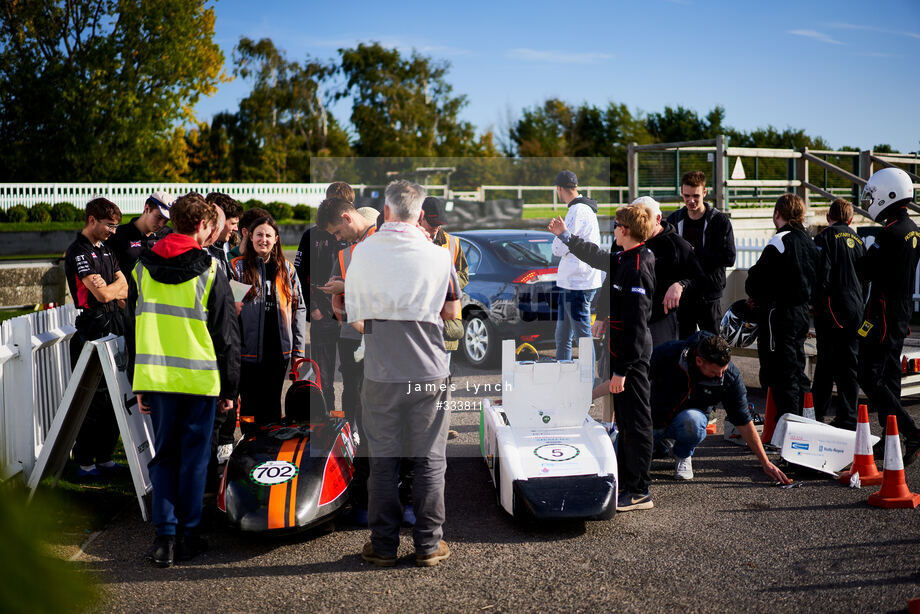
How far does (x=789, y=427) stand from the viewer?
552 centimetres

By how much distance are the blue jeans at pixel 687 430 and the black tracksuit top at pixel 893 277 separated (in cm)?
159

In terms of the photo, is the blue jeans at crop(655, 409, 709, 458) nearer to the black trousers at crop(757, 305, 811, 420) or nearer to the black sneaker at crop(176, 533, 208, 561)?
the black trousers at crop(757, 305, 811, 420)

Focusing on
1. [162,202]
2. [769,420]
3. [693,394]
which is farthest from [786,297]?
[162,202]

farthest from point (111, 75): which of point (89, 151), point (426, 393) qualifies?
point (426, 393)

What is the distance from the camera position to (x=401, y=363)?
164 inches

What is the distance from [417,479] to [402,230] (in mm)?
1304

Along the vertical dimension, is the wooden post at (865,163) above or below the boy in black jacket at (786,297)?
above

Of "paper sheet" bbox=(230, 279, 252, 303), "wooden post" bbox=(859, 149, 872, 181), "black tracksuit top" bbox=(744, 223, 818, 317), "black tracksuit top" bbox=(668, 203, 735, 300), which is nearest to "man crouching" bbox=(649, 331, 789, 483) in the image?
"black tracksuit top" bbox=(744, 223, 818, 317)

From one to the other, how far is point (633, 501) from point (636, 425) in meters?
0.47

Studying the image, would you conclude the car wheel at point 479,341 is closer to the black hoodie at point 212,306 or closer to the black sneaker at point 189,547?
the black hoodie at point 212,306

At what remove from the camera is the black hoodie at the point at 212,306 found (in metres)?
4.21

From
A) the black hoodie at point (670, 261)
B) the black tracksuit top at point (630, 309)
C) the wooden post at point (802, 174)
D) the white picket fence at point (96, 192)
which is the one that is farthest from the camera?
the white picket fence at point (96, 192)

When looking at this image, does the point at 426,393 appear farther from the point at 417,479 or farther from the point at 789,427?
the point at 789,427

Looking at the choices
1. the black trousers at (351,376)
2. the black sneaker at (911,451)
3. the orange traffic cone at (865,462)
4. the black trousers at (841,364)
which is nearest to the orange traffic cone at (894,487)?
the orange traffic cone at (865,462)
